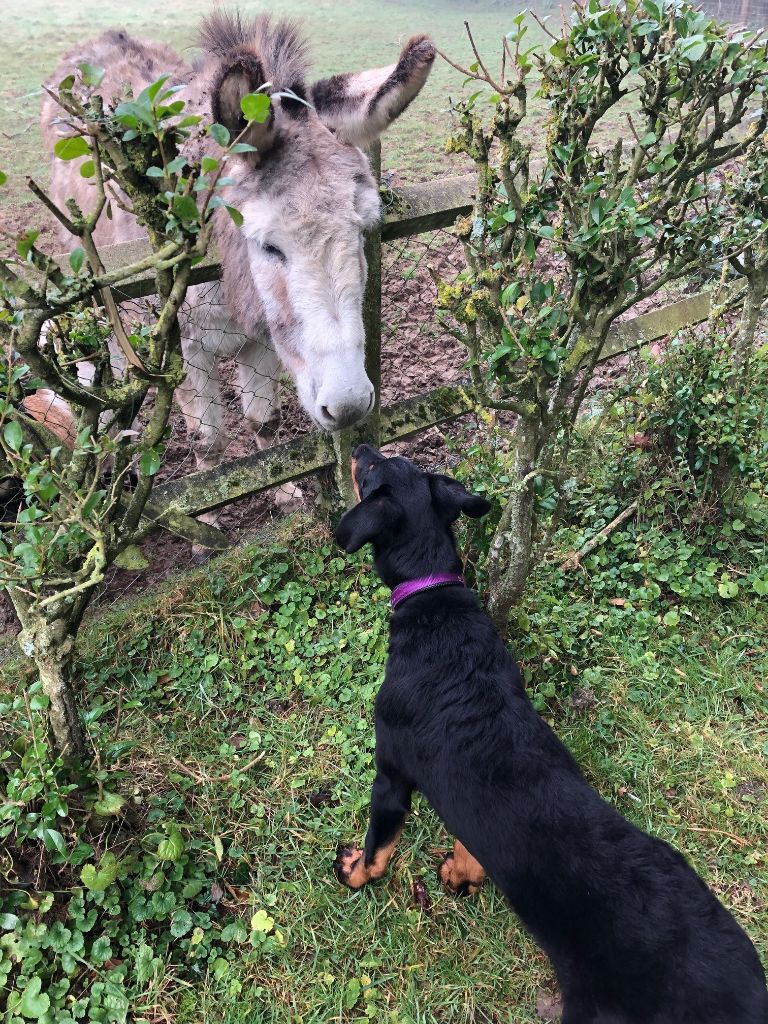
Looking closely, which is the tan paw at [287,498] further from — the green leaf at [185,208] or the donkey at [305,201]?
the green leaf at [185,208]

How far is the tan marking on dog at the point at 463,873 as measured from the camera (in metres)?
2.39

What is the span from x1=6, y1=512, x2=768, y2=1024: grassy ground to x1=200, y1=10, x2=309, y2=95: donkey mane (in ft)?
6.99

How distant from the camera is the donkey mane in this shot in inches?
Answer: 113

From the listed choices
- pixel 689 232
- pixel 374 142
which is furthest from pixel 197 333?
pixel 689 232

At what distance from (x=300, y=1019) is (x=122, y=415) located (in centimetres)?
203

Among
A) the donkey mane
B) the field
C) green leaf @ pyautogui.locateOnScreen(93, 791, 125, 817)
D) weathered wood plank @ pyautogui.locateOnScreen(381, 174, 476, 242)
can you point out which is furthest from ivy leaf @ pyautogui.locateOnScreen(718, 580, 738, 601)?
the donkey mane

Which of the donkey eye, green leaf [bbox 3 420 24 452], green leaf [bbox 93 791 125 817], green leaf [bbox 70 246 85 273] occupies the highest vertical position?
green leaf [bbox 70 246 85 273]

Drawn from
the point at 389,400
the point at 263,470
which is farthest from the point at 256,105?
the point at 389,400

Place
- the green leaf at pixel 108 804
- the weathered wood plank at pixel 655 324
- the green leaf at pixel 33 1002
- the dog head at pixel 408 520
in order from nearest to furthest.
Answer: the green leaf at pixel 33 1002
the green leaf at pixel 108 804
the dog head at pixel 408 520
the weathered wood plank at pixel 655 324

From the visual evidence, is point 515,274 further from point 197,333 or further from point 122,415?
point 197,333

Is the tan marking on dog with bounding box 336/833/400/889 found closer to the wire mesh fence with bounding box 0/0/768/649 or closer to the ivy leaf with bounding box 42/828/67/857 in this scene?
the ivy leaf with bounding box 42/828/67/857

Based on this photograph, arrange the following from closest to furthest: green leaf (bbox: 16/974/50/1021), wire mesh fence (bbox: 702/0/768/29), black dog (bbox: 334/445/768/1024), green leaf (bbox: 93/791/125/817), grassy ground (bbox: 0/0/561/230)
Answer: black dog (bbox: 334/445/768/1024) < green leaf (bbox: 16/974/50/1021) < green leaf (bbox: 93/791/125/817) < grassy ground (bbox: 0/0/561/230) < wire mesh fence (bbox: 702/0/768/29)

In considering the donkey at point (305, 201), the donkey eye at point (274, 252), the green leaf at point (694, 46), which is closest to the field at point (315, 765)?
the donkey at point (305, 201)

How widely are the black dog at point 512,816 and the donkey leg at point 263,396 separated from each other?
151 cm
